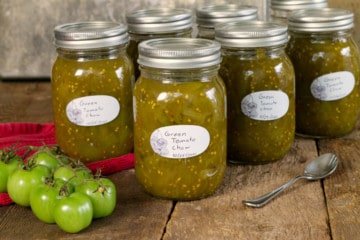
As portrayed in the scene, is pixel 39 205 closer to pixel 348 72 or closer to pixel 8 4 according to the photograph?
pixel 348 72

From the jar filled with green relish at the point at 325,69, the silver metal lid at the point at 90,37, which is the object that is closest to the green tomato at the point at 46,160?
the silver metal lid at the point at 90,37

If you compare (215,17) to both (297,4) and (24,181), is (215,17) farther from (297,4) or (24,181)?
(24,181)

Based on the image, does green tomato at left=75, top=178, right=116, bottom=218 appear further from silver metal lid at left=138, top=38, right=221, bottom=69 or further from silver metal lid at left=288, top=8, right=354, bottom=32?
silver metal lid at left=288, top=8, right=354, bottom=32

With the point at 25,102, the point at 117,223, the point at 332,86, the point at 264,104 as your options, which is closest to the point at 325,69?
the point at 332,86

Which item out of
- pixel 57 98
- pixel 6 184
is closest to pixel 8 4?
pixel 57 98

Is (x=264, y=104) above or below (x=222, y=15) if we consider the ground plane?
below

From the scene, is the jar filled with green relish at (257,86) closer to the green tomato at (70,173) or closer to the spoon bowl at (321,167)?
the spoon bowl at (321,167)

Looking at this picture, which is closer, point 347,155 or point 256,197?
point 256,197
